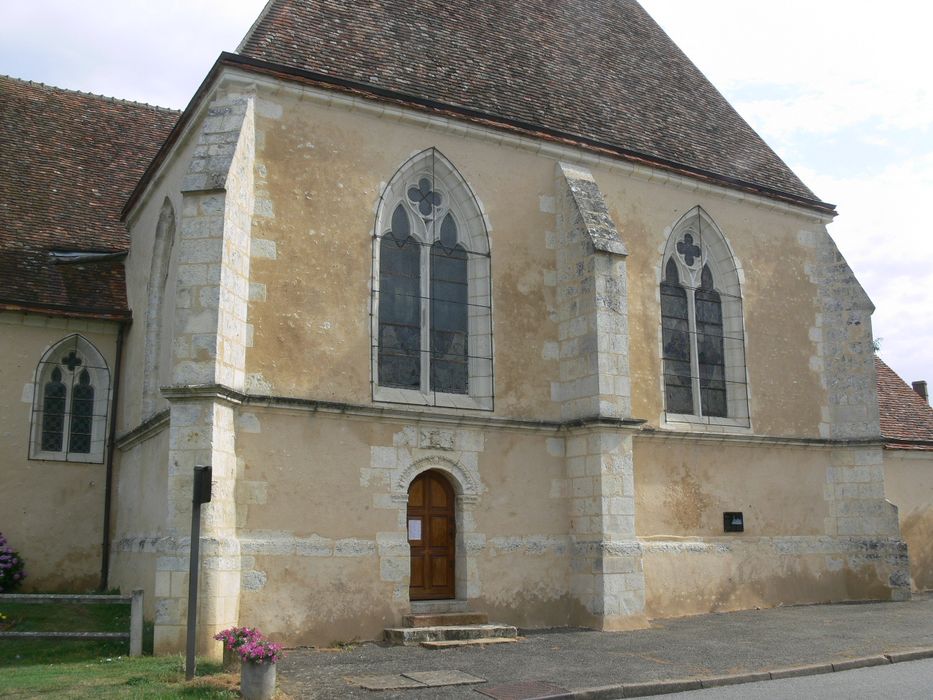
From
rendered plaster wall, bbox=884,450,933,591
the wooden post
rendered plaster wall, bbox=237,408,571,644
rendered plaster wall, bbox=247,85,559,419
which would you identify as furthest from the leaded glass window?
rendered plaster wall, bbox=884,450,933,591

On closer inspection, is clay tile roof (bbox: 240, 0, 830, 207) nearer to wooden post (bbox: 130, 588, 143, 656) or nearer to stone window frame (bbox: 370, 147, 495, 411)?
stone window frame (bbox: 370, 147, 495, 411)

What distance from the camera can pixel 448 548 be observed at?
Result: 12.9 m

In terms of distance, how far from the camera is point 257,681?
804 cm

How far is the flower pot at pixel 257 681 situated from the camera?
8.03 m

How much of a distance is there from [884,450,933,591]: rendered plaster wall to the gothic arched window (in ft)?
16.4

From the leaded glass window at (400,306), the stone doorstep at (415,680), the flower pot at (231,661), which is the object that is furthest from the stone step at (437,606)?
the flower pot at (231,661)

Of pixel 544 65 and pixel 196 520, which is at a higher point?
pixel 544 65

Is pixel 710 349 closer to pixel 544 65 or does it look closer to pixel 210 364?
pixel 544 65

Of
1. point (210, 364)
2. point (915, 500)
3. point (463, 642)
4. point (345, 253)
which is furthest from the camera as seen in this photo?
point (915, 500)

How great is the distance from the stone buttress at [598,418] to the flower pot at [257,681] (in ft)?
19.7

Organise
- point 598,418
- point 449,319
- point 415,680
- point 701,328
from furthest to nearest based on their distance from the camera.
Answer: point 701,328
point 449,319
point 598,418
point 415,680

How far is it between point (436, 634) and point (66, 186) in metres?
12.0

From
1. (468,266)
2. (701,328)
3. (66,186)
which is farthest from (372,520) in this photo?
(66,186)

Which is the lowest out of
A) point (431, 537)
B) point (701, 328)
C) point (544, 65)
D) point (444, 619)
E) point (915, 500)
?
point (444, 619)
